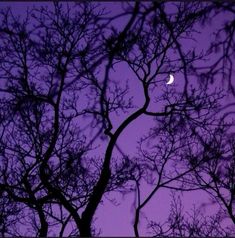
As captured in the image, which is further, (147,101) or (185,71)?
(147,101)

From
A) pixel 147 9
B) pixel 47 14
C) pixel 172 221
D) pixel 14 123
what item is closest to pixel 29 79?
pixel 47 14

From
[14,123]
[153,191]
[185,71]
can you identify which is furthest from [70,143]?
[185,71]

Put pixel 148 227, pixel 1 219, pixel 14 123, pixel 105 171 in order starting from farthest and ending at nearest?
pixel 1 219, pixel 148 227, pixel 14 123, pixel 105 171

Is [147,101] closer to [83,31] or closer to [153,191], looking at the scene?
[83,31]

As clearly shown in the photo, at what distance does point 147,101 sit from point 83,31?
254 centimetres

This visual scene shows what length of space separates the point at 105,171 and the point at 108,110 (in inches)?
64.3

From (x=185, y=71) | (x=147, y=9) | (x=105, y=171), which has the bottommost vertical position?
(x=185, y=71)

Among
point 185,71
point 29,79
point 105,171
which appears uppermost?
point 29,79

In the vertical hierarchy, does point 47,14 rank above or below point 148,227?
above

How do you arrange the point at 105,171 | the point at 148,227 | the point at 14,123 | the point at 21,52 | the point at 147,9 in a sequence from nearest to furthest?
the point at 147,9
the point at 105,171
the point at 21,52
the point at 14,123
the point at 148,227

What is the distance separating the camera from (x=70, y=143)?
13.4 meters

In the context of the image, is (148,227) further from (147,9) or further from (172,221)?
(147,9)

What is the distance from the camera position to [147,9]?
381cm

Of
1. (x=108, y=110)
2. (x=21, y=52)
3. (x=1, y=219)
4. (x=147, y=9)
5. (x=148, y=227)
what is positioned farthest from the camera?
(x=1, y=219)
